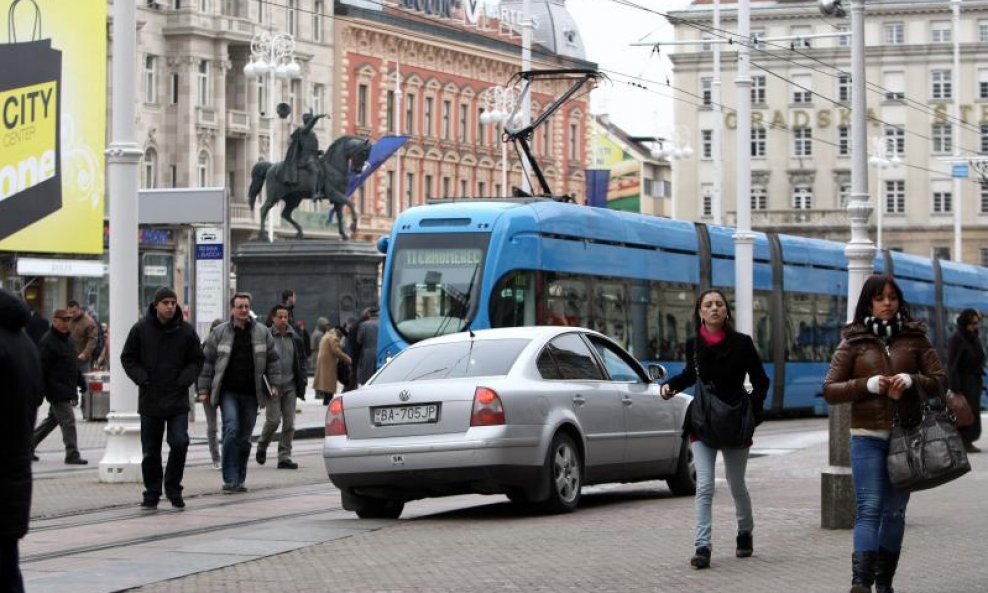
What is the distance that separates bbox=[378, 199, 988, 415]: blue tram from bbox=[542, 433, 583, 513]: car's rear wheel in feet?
36.1

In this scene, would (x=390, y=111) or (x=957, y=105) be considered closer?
(x=957, y=105)

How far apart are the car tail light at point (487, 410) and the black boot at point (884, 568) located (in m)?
5.61

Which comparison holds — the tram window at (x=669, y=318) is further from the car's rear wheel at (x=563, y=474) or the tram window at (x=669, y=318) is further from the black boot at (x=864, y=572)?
the black boot at (x=864, y=572)

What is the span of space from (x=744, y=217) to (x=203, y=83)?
52.4m

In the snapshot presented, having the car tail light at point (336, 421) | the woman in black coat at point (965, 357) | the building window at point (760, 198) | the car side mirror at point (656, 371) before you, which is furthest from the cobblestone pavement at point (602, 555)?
the building window at point (760, 198)

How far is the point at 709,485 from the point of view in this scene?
517 inches

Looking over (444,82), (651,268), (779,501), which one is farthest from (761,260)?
(444,82)

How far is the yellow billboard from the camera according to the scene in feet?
155

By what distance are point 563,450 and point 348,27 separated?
79.5 meters

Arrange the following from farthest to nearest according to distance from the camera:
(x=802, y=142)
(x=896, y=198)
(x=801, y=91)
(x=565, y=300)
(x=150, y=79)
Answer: (x=802, y=142), (x=801, y=91), (x=896, y=198), (x=150, y=79), (x=565, y=300)

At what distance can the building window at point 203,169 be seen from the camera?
8519 centimetres

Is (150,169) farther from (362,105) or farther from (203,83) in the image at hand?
(362,105)

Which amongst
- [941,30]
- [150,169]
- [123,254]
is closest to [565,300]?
[123,254]

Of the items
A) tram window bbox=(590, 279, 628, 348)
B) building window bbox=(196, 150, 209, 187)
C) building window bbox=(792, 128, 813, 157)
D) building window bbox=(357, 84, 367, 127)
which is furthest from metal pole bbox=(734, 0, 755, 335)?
building window bbox=(792, 128, 813, 157)
